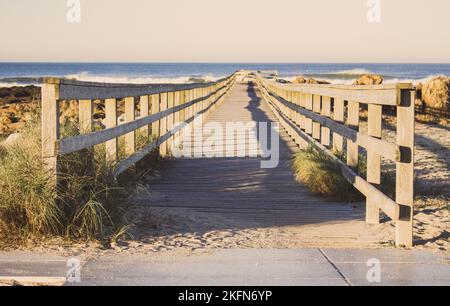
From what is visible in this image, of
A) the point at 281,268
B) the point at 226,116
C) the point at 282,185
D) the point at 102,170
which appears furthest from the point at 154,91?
the point at 226,116

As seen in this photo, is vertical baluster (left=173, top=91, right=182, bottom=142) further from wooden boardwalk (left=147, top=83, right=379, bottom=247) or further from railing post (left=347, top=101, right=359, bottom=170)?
railing post (left=347, top=101, right=359, bottom=170)

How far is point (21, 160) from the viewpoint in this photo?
567cm

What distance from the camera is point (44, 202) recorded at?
5.47 meters

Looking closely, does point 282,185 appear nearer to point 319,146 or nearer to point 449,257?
point 319,146

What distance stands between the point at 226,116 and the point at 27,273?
16.1 m

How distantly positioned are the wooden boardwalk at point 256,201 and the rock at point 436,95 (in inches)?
429

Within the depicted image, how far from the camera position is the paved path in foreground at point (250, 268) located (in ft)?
14.9

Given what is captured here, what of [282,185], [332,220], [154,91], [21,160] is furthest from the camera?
[154,91]

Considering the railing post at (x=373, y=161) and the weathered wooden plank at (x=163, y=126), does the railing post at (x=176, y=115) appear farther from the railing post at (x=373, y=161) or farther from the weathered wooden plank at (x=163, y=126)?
the railing post at (x=373, y=161)

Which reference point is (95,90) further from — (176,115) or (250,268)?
(176,115)

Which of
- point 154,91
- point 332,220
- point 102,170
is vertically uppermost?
point 154,91

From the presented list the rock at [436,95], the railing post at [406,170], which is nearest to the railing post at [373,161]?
the railing post at [406,170]

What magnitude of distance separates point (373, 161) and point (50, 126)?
9.96ft

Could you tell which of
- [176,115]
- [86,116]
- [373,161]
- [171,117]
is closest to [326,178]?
[373,161]
